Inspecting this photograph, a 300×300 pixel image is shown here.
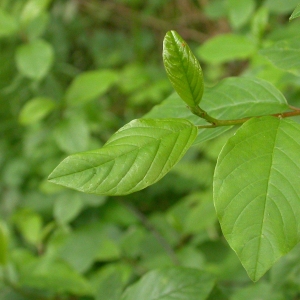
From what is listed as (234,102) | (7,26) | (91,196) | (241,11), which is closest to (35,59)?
(7,26)

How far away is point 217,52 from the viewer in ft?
5.59

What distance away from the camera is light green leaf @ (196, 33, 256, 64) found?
1.66 meters

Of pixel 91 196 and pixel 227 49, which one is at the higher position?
pixel 227 49

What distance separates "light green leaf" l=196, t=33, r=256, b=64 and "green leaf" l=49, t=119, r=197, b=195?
113cm

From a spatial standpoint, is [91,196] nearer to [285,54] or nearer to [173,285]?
[173,285]

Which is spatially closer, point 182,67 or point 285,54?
Answer: point 182,67

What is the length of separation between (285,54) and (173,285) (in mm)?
570

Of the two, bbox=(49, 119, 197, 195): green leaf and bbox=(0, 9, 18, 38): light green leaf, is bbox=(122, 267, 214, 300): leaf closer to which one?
bbox=(49, 119, 197, 195): green leaf

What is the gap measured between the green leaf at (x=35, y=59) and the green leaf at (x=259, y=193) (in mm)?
1283

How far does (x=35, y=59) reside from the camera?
69.9 inches

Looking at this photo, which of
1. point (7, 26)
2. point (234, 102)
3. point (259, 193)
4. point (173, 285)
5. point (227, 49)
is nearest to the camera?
point (259, 193)

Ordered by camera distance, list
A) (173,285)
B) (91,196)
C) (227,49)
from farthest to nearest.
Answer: (91,196)
(227,49)
(173,285)

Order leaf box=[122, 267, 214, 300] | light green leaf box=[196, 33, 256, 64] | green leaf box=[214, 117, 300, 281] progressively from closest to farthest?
green leaf box=[214, 117, 300, 281]
leaf box=[122, 267, 214, 300]
light green leaf box=[196, 33, 256, 64]

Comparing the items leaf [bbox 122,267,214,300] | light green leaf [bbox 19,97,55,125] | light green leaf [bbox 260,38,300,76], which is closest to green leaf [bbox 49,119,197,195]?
light green leaf [bbox 260,38,300,76]
